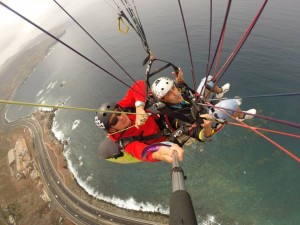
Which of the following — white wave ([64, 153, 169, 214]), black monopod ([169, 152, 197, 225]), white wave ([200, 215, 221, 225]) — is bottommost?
white wave ([200, 215, 221, 225])

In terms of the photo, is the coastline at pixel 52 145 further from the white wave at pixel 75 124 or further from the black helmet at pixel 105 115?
the black helmet at pixel 105 115

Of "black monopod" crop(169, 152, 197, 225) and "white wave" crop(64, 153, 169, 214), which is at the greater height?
"white wave" crop(64, 153, 169, 214)

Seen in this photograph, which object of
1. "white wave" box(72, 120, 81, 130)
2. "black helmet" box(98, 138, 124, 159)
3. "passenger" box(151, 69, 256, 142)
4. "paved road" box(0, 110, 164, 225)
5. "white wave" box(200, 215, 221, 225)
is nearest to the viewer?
"black helmet" box(98, 138, 124, 159)

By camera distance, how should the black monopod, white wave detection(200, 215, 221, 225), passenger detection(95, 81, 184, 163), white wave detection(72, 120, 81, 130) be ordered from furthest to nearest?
white wave detection(72, 120, 81, 130)
white wave detection(200, 215, 221, 225)
passenger detection(95, 81, 184, 163)
the black monopod

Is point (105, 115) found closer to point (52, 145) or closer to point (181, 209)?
point (181, 209)

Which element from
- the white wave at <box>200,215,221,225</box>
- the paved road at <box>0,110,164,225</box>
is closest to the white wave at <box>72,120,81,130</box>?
the paved road at <box>0,110,164,225</box>

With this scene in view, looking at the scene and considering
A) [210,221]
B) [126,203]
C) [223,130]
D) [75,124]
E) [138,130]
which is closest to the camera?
[138,130]

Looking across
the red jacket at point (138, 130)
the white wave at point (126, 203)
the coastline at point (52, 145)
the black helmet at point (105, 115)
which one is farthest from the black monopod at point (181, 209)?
the white wave at point (126, 203)

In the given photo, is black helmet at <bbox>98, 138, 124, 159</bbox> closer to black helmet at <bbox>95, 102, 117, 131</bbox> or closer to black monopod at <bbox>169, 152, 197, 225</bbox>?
black helmet at <bbox>95, 102, 117, 131</bbox>

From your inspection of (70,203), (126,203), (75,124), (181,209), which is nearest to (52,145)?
(75,124)
